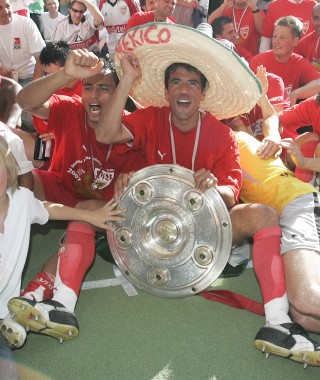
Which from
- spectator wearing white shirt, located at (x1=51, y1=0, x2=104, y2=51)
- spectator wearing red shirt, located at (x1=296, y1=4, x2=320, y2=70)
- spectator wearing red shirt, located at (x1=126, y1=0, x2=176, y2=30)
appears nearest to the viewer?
spectator wearing red shirt, located at (x1=126, y1=0, x2=176, y2=30)

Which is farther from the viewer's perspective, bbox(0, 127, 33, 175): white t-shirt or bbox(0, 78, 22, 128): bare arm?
bbox(0, 78, 22, 128): bare arm

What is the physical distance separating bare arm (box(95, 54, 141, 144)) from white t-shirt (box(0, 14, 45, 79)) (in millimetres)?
3644

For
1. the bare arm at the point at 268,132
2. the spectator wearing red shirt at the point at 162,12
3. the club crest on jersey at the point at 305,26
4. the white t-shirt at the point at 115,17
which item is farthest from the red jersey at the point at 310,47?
the bare arm at the point at 268,132

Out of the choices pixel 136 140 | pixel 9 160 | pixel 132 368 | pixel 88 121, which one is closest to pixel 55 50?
pixel 88 121

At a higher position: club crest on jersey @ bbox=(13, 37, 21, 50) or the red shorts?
club crest on jersey @ bbox=(13, 37, 21, 50)

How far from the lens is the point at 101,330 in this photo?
3.05 metres

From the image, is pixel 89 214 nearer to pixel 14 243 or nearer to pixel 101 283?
pixel 14 243

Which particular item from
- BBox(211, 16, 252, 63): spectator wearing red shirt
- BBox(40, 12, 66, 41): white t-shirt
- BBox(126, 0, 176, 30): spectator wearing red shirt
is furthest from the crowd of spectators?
BBox(40, 12, 66, 41): white t-shirt

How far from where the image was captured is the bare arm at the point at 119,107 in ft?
10.3

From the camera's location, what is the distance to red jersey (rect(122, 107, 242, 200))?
3291 mm

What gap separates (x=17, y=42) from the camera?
6508 millimetres

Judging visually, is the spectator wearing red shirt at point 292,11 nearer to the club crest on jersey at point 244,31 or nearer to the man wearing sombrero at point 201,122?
the club crest on jersey at point 244,31

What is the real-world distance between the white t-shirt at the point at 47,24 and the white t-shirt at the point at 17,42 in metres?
2.07

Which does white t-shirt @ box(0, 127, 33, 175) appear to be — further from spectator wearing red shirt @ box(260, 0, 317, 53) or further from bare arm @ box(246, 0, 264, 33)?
bare arm @ box(246, 0, 264, 33)
